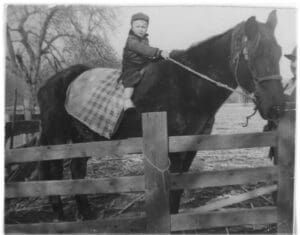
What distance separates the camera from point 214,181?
3.26 meters

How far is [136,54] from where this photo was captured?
12.7 feet

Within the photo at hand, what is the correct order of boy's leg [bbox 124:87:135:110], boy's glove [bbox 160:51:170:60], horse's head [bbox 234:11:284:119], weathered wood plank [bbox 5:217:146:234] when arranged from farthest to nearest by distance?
1. boy's leg [bbox 124:87:135:110]
2. boy's glove [bbox 160:51:170:60]
3. horse's head [bbox 234:11:284:119]
4. weathered wood plank [bbox 5:217:146:234]

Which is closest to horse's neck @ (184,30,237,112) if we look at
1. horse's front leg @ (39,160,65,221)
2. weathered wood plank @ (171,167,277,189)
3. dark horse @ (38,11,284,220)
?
dark horse @ (38,11,284,220)

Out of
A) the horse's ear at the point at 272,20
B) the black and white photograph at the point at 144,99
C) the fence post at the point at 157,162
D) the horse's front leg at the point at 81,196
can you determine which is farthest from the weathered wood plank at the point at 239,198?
the horse's ear at the point at 272,20

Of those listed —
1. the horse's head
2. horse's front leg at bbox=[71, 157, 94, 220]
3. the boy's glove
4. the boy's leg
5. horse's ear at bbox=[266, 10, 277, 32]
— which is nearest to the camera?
the horse's head

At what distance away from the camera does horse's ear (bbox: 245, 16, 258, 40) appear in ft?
11.5

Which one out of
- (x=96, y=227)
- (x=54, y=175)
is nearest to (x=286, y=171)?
(x=96, y=227)

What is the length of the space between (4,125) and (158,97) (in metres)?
1.78

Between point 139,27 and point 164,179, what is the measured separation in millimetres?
1757

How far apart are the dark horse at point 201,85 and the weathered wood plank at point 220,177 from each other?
43 centimetres

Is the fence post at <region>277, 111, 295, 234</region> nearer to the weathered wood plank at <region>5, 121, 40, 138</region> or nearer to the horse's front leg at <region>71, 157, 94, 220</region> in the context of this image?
the horse's front leg at <region>71, 157, 94, 220</region>

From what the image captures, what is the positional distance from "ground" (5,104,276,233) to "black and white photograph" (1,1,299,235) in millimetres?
12

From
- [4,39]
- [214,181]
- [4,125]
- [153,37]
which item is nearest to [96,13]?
[153,37]

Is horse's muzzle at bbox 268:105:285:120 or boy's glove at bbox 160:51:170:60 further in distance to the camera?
boy's glove at bbox 160:51:170:60
